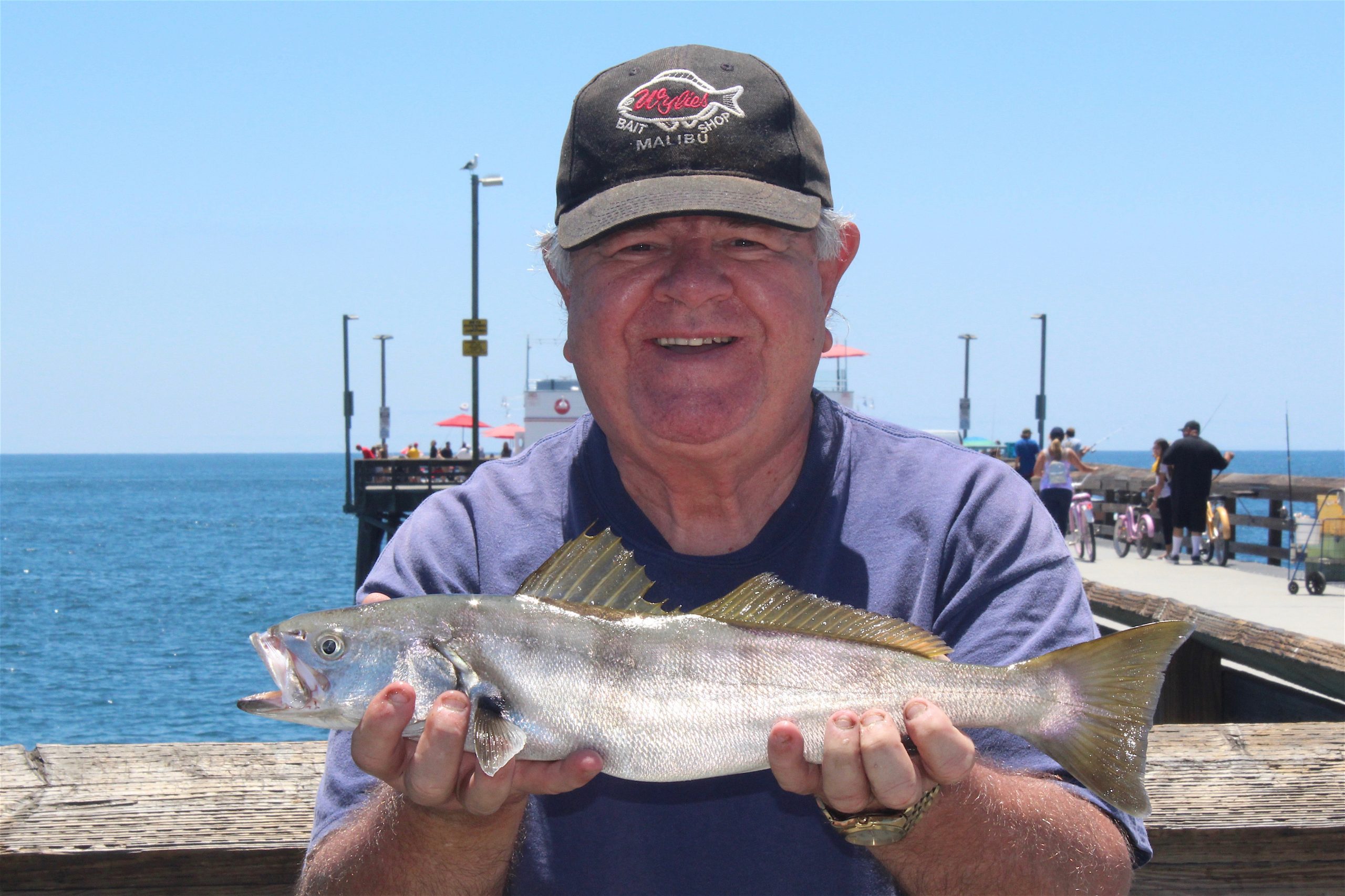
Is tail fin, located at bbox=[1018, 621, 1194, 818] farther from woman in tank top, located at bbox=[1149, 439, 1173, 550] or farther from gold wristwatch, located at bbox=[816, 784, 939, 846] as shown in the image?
woman in tank top, located at bbox=[1149, 439, 1173, 550]

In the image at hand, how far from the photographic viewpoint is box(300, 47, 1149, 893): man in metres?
2.25

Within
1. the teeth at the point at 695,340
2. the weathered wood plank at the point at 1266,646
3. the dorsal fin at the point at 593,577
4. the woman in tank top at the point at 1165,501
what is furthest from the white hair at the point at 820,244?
the woman in tank top at the point at 1165,501

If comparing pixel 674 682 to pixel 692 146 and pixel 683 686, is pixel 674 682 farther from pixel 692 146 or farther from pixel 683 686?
pixel 692 146

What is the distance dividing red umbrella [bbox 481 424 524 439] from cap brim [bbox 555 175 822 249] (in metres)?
50.2

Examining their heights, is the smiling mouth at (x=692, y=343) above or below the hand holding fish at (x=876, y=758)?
above

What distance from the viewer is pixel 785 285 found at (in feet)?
8.57

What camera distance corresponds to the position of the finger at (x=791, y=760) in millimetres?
2137

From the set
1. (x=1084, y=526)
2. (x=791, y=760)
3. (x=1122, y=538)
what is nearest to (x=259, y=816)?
(x=791, y=760)

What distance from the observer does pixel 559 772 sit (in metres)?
2.16

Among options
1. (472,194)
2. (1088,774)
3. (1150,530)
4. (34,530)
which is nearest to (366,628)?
(1088,774)

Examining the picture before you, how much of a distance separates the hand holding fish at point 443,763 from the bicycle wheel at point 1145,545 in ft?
57.6

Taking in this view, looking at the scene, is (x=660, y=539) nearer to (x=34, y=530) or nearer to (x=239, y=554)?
(x=239, y=554)

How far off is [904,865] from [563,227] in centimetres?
163

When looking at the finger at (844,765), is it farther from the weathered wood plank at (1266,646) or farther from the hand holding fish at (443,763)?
the weathered wood plank at (1266,646)
